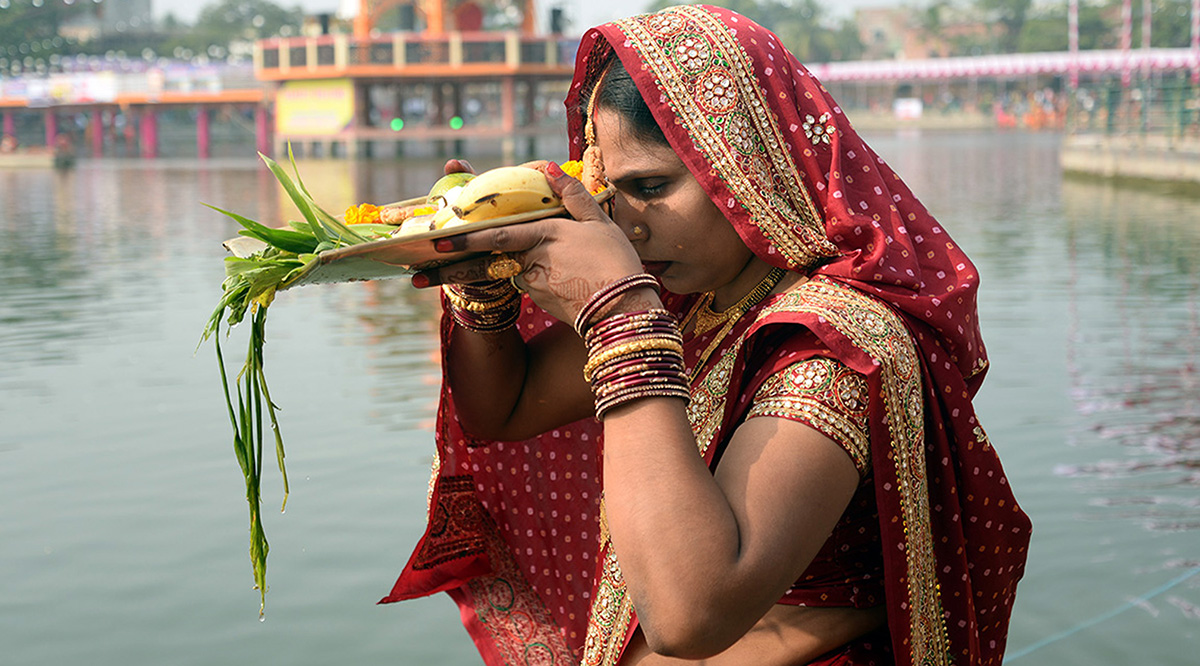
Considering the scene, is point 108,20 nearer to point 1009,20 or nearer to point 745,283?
point 1009,20

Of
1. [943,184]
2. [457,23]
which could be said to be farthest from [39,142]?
[943,184]

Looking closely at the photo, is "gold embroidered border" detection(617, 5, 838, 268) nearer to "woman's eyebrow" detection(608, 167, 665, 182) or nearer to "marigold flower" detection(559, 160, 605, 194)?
"woman's eyebrow" detection(608, 167, 665, 182)

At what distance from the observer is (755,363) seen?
5.28ft

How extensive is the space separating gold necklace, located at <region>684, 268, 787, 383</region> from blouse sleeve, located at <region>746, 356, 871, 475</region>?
0.94 feet

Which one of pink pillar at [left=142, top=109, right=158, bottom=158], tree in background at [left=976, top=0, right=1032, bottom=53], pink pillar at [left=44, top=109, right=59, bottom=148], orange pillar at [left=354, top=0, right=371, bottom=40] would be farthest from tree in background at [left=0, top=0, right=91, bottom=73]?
tree in background at [left=976, top=0, right=1032, bottom=53]

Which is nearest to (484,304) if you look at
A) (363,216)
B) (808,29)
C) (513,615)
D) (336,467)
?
(363,216)

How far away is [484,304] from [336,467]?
3683mm

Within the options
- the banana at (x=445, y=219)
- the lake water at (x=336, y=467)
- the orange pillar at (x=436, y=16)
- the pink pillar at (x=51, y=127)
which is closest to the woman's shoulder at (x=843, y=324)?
the banana at (x=445, y=219)

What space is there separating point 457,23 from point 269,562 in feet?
133

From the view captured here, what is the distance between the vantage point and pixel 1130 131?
24.6 m

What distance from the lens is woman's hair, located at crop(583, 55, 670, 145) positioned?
1.66 metres

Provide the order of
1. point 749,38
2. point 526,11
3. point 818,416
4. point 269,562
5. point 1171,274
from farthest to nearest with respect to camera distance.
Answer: point 526,11, point 1171,274, point 269,562, point 749,38, point 818,416

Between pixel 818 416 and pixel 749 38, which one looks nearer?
pixel 818 416

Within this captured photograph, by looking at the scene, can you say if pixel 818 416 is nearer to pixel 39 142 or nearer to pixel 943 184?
pixel 943 184
